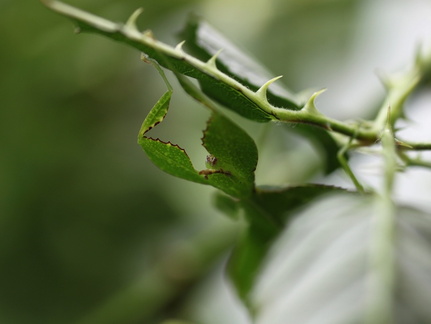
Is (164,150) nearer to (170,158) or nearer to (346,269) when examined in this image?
(170,158)

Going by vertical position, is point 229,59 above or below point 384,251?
above

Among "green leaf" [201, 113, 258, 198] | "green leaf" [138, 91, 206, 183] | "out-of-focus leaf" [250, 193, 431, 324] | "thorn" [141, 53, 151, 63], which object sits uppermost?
"thorn" [141, 53, 151, 63]

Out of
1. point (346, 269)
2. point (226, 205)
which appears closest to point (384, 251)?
point (346, 269)

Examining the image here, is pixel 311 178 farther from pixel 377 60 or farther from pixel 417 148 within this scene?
pixel 417 148

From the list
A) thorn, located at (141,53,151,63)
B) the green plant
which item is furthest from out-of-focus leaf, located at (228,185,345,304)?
thorn, located at (141,53,151,63)

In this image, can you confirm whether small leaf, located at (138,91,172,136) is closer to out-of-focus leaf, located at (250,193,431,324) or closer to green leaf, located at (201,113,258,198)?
green leaf, located at (201,113,258,198)

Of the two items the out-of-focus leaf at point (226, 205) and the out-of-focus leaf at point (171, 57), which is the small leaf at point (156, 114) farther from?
the out-of-focus leaf at point (226, 205)

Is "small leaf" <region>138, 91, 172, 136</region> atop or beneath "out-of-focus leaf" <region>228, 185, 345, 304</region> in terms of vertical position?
atop
